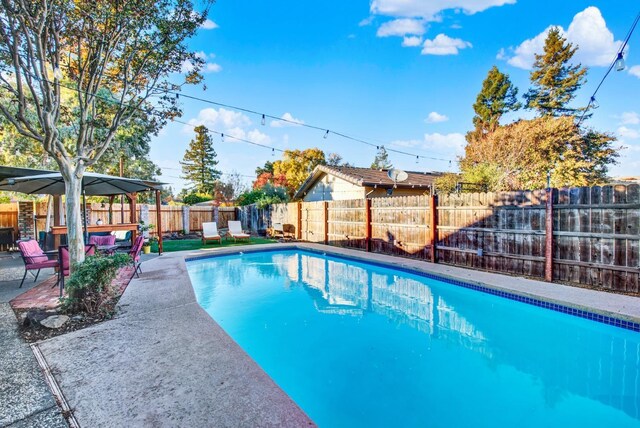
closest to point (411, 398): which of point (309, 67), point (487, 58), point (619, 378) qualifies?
point (619, 378)

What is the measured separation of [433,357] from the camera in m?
4.03

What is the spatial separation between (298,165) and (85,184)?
75.2 feet

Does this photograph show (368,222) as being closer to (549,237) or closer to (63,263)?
(549,237)

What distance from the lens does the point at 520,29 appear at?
1138cm

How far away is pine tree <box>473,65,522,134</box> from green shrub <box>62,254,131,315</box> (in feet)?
85.8

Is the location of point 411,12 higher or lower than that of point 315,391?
higher

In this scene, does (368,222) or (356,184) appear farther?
(356,184)

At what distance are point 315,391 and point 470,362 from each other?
2.07m

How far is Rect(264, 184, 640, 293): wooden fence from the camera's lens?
5332 mm

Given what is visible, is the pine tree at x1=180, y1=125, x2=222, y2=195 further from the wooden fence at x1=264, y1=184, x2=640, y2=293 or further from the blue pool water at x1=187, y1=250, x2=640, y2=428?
the blue pool water at x1=187, y1=250, x2=640, y2=428

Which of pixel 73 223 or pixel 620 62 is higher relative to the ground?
pixel 620 62

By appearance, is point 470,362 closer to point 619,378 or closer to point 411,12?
point 619,378

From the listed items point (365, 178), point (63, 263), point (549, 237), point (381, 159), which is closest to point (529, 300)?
point (549, 237)

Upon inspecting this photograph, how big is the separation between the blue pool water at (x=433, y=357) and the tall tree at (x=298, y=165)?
2326 centimetres
